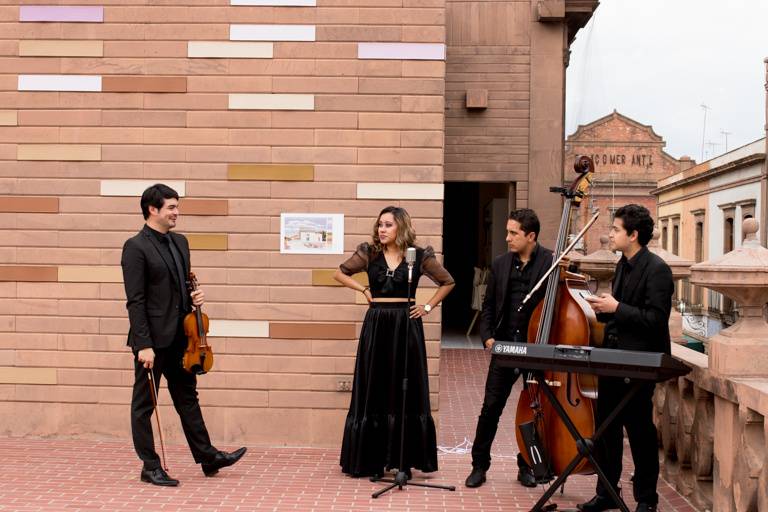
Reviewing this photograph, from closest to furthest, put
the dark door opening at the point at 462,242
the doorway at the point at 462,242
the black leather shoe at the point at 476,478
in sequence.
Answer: the black leather shoe at the point at 476,478 → the doorway at the point at 462,242 → the dark door opening at the point at 462,242

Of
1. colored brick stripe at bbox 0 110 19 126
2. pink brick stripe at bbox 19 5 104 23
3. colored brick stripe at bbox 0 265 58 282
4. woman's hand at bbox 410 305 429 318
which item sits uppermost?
pink brick stripe at bbox 19 5 104 23

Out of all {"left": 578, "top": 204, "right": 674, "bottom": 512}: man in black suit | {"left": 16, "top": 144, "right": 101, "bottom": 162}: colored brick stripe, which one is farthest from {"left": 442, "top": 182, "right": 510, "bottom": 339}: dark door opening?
{"left": 578, "top": 204, "right": 674, "bottom": 512}: man in black suit

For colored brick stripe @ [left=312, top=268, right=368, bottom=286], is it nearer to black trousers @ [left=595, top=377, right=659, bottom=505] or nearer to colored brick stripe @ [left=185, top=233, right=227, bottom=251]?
colored brick stripe @ [left=185, top=233, right=227, bottom=251]

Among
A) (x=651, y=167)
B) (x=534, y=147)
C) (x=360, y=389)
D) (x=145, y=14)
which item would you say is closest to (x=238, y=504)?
(x=360, y=389)

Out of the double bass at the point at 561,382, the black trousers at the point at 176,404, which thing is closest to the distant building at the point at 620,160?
the black trousers at the point at 176,404

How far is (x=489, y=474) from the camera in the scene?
23.8ft

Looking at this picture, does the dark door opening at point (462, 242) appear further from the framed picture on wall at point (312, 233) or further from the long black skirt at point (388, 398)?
the long black skirt at point (388, 398)

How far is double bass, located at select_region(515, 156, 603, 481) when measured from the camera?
6039 mm

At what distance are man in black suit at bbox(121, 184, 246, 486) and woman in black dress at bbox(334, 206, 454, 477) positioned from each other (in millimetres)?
995

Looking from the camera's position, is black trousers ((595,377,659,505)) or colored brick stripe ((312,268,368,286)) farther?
colored brick stripe ((312,268,368,286))

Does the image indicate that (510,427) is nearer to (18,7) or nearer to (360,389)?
(360,389)

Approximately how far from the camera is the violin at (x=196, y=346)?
21.7 feet

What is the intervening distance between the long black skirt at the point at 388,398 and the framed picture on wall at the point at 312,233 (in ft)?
4.08

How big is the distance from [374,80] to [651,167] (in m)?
46.2
